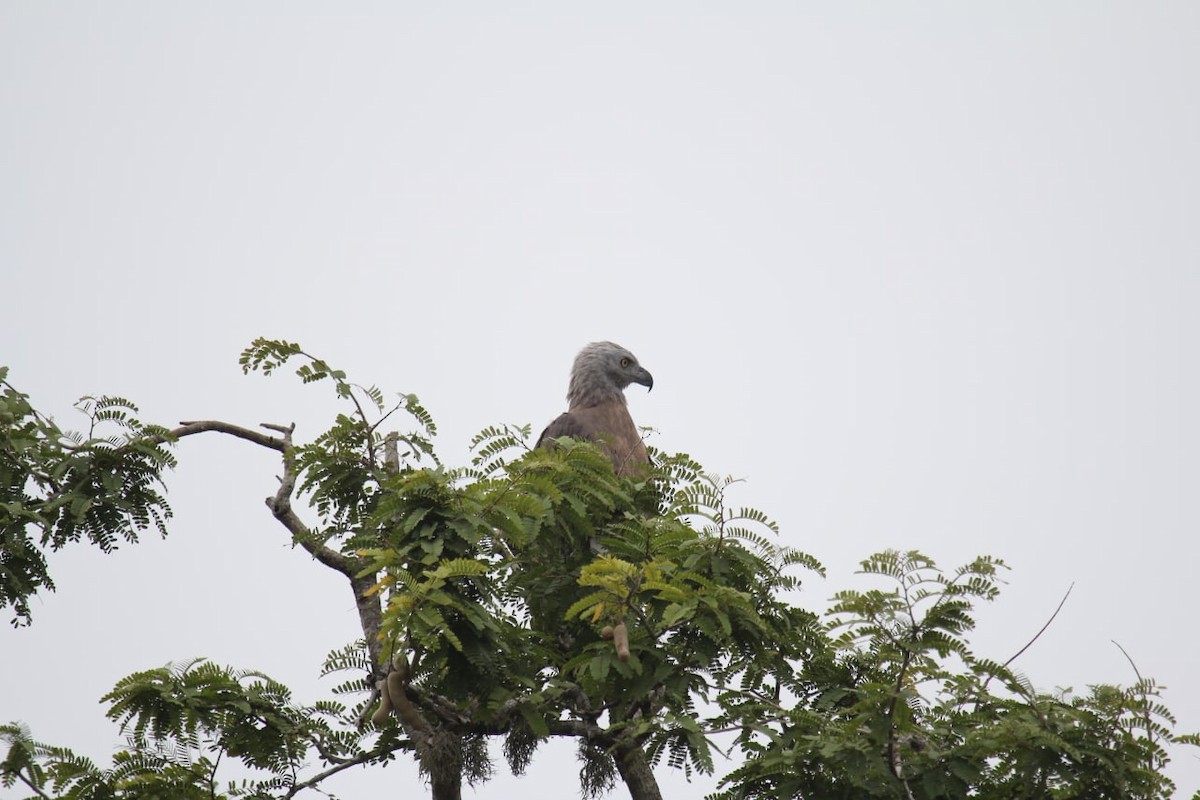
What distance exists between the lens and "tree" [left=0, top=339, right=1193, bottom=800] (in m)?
4.09

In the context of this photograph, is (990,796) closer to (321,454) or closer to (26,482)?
(321,454)

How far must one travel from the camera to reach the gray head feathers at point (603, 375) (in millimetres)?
10062

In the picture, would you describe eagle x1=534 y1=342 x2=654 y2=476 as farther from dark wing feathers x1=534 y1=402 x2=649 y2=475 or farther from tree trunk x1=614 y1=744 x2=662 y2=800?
tree trunk x1=614 y1=744 x2=662 y2=800

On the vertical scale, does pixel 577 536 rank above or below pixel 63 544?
below

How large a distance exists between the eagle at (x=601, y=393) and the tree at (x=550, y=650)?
3.54 meters

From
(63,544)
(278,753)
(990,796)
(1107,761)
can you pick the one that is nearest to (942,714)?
A: (990,796)

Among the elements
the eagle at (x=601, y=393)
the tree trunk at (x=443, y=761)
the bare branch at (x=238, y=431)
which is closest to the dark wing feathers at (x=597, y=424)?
the eagle at (x=601, y=393)

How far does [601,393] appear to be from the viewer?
395 inches

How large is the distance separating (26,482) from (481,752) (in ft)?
7.93

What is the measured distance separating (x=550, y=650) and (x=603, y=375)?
5125 millimetres

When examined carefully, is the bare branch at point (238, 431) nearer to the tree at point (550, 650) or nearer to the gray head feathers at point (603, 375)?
the tree at point (550, 650)

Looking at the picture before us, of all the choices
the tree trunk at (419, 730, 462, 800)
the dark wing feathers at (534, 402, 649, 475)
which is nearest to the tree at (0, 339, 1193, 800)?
the tree trunk at (419, 730, 462, 800)

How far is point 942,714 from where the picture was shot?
445 centimetres

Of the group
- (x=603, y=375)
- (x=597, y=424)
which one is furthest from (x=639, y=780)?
(x=603, y=375)
